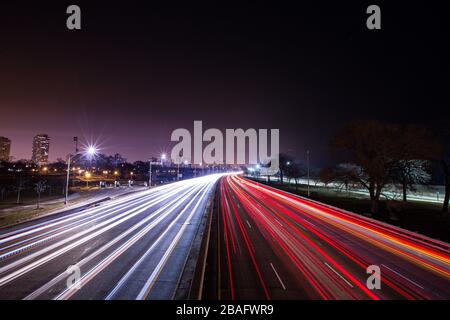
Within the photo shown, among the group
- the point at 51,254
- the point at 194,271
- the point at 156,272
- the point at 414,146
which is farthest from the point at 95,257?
the point at 414,146

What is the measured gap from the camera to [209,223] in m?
23.2

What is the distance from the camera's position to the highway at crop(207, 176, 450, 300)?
409 inches

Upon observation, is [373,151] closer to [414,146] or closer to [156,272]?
[414,146]

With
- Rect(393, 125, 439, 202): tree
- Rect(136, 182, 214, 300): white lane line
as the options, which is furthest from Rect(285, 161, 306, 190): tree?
Rect(136, 182, 214, 300): white lane line

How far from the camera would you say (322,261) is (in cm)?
1350

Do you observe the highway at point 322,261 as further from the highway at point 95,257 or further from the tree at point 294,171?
the tree at point 294,171

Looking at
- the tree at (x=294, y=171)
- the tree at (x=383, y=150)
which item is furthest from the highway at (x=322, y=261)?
the tree at (x=294, y=171)

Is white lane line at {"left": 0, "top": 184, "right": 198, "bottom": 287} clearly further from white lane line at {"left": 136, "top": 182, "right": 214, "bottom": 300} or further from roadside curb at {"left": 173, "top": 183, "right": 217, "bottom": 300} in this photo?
roadside curb at {"left": 173, "top": 183, "right": 217, "bottom": 300}

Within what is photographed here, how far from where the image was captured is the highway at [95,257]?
1039cm

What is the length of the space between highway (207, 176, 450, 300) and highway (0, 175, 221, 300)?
2693 mm

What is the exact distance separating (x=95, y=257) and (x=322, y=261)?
44.8 ft
